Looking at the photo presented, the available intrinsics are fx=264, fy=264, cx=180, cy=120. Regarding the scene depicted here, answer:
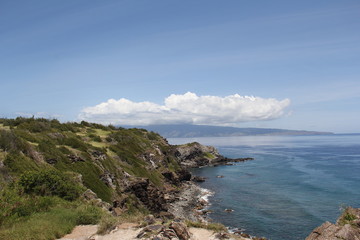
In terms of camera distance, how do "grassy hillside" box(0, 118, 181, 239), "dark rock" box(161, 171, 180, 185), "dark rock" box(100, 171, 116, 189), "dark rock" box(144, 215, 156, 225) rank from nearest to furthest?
"grassy hillside" box(0, 118, 181, 239), "dark rock" box(144, 215, 156, 225), "dark rock" box(100, 171, 116, 189), "dark rock" box(161, 171, 180, 185)

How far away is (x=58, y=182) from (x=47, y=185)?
941 millimetres

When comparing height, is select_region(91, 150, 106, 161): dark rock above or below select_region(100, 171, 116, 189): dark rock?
above

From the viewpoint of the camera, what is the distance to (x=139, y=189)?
4156 cm

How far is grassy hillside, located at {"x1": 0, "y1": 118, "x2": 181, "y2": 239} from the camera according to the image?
16.1 metres

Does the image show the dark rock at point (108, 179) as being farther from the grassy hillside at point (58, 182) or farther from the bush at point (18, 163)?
the bush at point (18, 163)

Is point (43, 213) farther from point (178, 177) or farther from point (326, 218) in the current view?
point (178, 177)

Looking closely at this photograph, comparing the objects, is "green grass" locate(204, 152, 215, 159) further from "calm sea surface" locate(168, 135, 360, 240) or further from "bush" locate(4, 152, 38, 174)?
"bush" locate(4, 152, 38, 174)

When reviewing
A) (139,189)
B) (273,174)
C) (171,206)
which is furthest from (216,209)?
(273,174)

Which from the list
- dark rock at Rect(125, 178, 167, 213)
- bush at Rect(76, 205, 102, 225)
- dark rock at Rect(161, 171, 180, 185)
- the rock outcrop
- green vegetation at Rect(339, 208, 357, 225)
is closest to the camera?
green vegetation at Rect(339, 208, 357, 225)

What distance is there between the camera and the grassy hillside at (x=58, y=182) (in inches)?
633

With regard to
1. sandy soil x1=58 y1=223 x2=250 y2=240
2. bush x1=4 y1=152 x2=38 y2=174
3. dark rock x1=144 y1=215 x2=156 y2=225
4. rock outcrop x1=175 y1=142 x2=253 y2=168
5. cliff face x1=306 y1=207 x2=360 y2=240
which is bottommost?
rock outcrop x1=175 y1=142 x2=253 y2=168

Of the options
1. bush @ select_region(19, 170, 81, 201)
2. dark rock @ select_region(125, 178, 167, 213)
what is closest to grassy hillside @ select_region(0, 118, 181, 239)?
bush @ select_region(19, 170, 81, 201)

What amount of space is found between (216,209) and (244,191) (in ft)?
55.7

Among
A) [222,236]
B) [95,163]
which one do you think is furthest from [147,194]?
[222,236]
